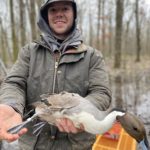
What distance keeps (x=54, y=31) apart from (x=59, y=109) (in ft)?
3.31

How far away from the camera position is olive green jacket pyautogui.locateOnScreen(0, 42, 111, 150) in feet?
10.6

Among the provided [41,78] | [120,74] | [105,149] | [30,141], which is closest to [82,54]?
[41,78]

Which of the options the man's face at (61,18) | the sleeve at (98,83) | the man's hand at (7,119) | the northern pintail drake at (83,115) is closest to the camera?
the man's hand at (7,119)

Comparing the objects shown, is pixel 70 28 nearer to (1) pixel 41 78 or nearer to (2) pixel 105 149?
(1) pixel 41 78

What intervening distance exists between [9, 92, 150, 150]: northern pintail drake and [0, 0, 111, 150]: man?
1.01 ft

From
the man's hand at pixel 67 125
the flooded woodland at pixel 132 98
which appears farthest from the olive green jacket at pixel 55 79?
the flooded woodland at pixel 132 98

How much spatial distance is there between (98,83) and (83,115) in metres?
0.66

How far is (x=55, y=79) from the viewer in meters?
3.24

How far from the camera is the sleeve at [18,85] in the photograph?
304cm

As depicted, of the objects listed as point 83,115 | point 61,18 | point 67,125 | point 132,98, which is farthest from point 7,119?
point 132,98

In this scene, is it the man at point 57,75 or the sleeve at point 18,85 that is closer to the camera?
the sleeve at point 18,85

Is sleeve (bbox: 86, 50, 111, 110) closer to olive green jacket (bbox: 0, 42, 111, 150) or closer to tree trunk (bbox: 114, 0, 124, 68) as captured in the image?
olive green jacket (bbox: 0, 42, 111, 150)

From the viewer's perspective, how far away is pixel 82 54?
11.0 ft

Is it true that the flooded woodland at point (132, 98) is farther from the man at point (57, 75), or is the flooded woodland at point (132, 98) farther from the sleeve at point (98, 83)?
the sleeve at point (98, 83)
